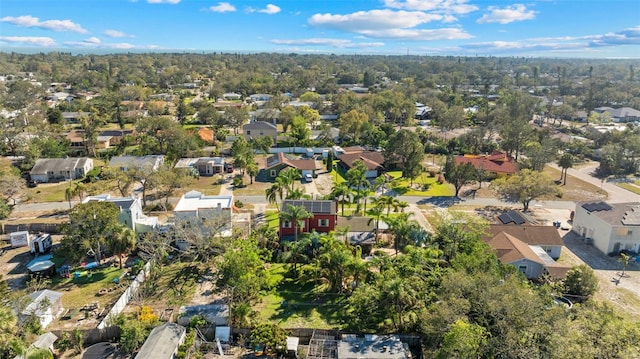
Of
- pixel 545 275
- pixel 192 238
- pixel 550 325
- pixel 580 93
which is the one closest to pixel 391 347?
pixel 550 325

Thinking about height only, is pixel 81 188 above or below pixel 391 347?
above

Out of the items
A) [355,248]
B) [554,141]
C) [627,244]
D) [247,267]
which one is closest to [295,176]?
[355,248]

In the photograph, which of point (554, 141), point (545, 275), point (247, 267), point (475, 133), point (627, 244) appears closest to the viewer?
point (247, 267)

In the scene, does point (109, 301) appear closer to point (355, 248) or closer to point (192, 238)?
point (192, 238)

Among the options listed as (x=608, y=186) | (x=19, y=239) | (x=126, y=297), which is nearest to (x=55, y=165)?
(x=19, y=239)

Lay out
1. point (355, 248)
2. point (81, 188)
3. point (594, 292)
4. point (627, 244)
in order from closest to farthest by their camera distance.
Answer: point (594, 292)
point (355, 248)
point (627, 244)
point (81, 188)

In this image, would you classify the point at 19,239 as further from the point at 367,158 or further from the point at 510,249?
the point at 367,158

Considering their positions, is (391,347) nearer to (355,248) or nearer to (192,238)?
(355,248)

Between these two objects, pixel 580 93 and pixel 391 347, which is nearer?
pixel 391 347
